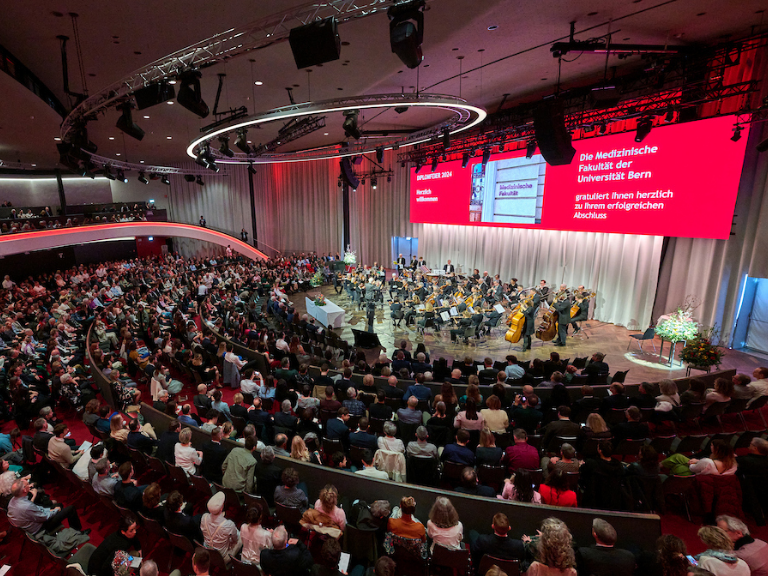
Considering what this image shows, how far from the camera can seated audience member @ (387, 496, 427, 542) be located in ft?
10.4

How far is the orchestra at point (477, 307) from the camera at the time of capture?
1013 centimetres

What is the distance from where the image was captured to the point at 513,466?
4.12m

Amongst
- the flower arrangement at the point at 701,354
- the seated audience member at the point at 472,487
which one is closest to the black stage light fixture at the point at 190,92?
the seated audience member at the point at 472,487

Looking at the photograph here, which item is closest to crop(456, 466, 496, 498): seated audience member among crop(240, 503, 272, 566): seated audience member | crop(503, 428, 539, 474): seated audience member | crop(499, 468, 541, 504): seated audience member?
crop(499, 468, 541, 504): seated audience member

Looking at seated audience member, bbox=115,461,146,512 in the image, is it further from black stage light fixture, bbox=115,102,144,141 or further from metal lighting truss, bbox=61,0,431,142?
black stage light fixture, bbox=115,102,144,141

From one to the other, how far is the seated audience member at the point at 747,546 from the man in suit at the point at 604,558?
2.47 ft

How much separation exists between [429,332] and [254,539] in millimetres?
8774

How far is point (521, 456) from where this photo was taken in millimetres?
4078

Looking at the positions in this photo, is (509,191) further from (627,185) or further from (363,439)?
(363,439)

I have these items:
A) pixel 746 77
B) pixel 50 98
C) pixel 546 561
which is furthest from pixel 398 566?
pixel 50 98

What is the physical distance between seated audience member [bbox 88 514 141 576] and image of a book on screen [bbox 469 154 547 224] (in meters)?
13.7

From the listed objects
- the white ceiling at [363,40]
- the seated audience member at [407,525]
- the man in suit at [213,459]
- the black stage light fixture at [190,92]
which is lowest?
the man in suit at [213,459]

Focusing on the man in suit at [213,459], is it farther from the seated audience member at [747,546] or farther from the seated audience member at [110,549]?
the seated audience member at [747,546]

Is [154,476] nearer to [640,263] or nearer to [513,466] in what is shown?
[513,466]
